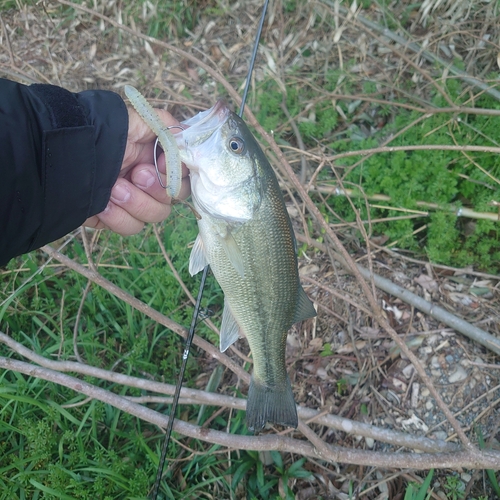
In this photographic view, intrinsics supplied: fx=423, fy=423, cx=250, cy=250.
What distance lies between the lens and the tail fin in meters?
2.30

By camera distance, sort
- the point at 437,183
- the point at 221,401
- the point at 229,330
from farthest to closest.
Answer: the point at 437,183 → the point at 221,401 → the point at 229,330

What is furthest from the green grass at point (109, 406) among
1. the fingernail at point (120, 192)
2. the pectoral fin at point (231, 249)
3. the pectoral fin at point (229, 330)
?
the pectoral fin at point (231, 249)

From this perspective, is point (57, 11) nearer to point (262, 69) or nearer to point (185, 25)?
point (185, 25)

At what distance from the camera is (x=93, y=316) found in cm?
385

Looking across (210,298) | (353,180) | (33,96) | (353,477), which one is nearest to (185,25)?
(353,180)

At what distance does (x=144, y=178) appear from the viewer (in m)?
2.22

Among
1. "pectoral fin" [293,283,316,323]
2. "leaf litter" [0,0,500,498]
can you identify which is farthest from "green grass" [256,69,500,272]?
"pectoral fin" [293,283,316,323]

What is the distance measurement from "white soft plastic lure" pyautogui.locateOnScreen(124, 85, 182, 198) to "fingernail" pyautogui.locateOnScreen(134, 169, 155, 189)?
1.32 ft

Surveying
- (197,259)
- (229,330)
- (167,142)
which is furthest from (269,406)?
(167,142)

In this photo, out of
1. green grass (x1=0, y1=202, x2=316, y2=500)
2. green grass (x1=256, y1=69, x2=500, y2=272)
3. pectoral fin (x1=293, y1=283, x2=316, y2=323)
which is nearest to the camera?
pectoral fin (x1=293, y1=283, x2=316, y2=323)

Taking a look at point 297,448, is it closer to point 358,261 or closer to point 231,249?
point 231,249

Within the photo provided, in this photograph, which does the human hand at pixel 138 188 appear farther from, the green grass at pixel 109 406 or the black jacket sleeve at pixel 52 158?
the green grass at pixel 109 406

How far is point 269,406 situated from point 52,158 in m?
1.67

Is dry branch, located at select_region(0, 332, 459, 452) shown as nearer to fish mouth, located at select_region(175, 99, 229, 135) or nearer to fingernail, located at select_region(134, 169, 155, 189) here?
fingernail, located at select_region(134, 169, 155, 189)
